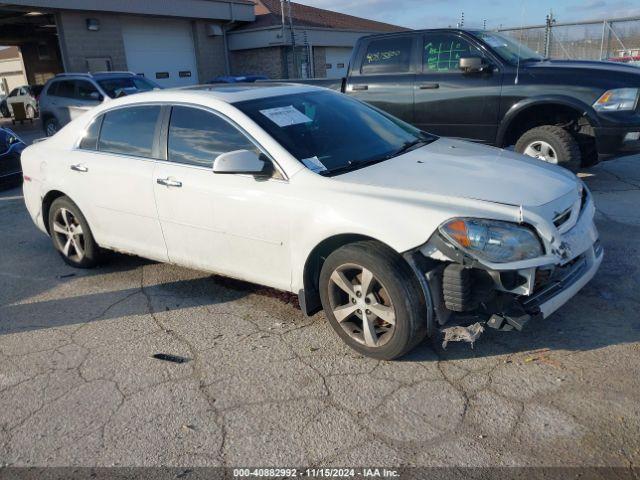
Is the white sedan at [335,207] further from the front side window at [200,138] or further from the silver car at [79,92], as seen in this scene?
the silver car at [79,92]

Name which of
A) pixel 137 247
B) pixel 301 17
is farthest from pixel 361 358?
pixel 301 17

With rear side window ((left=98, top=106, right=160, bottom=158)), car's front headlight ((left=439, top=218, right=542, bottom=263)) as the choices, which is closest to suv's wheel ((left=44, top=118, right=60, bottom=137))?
rear side window ((left=98, top=106, right=160, bottom=158))

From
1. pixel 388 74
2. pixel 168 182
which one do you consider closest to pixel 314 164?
pixel 168 182

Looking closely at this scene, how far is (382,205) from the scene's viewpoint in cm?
313

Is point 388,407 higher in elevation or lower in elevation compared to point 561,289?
lower

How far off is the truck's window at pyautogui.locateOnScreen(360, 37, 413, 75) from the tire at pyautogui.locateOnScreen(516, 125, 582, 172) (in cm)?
201

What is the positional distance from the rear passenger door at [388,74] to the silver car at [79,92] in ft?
23.8

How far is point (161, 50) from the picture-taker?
22484 millimetres

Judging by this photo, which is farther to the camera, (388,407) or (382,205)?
(382,205)

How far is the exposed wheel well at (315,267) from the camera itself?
A: 11.0 feet

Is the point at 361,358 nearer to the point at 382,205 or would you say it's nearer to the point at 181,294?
the point at 382,205

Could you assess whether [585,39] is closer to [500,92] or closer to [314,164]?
[500,92]

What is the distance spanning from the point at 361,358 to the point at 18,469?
75.3 inches

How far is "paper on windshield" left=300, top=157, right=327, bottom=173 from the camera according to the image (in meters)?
3.52
